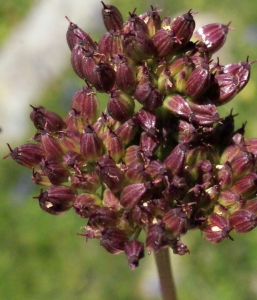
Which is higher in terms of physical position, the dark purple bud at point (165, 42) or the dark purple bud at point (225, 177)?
the dark purple bud at point (165, 42)

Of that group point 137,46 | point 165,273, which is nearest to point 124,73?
point 137,46

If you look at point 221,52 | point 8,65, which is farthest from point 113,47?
point 8,65

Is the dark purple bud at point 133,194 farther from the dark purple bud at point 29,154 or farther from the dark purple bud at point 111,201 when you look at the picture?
the dark purple bud at point 29,154

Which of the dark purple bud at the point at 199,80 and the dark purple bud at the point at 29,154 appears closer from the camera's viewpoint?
the dark purple bud at the point at 199,80

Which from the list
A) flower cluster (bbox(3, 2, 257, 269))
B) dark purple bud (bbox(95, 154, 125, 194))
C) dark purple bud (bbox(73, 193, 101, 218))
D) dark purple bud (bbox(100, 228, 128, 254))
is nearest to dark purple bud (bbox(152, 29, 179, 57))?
flower cluster (bbox(3, 2, 257, 269))

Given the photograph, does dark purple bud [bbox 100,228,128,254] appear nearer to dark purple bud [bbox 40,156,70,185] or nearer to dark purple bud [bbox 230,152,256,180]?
dark purple bud [bbox 40,156,70,185]

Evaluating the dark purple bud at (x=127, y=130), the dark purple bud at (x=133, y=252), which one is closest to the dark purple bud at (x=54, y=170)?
the dark purple bud at (x=127, y=130)

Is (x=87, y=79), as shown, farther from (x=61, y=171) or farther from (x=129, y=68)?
(x=61, y=171)
